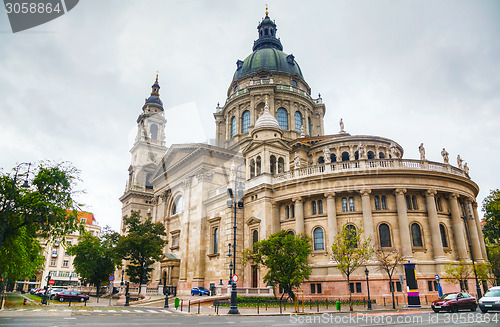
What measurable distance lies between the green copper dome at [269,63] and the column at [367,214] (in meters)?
35.8

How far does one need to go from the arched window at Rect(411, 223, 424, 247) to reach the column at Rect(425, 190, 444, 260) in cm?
101

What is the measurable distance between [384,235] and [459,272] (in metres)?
6.45

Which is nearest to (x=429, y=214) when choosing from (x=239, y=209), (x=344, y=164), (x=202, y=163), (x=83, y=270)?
(x=344, y=164)

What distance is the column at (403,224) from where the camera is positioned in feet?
104

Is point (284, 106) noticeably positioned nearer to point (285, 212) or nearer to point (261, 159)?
point (261, 159)

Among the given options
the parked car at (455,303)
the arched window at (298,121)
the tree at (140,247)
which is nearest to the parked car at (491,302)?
the parked car at (455,303)

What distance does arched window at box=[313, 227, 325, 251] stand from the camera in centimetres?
3503

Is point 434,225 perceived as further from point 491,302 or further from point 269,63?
point 269,63

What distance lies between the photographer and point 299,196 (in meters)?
36.3

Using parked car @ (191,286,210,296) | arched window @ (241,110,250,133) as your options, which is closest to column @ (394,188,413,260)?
parked car @ (191,286,210,296)

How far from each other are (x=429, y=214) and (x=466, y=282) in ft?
21.0

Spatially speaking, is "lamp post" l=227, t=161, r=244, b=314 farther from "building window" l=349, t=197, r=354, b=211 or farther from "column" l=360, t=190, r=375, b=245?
"column" l=360, t=190, r=375, b=245

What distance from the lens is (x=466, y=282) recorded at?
3183 cm

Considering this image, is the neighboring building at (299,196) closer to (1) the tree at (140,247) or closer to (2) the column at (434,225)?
(2) the column at (434,225)
